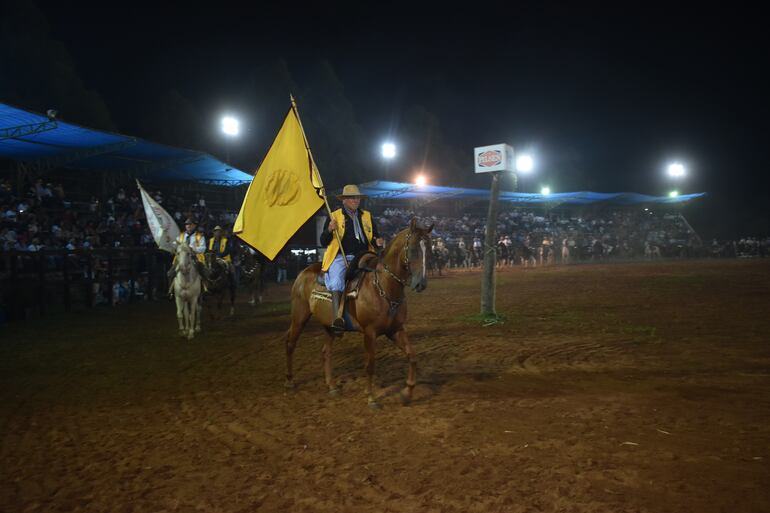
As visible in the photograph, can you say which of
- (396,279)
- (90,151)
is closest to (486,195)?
(90,151)

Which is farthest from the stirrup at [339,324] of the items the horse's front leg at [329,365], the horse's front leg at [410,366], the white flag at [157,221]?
the white flag at [157,221]

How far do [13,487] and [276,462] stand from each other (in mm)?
2134

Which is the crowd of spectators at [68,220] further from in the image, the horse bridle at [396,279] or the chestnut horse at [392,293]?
the horse bridle at [396,279]

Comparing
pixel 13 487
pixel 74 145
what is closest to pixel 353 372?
pixel 13 487

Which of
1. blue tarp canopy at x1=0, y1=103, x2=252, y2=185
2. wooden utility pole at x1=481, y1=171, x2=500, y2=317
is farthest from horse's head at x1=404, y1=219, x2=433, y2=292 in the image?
blue tarp canopy at x1=0, y1=103, x2=252, y2=185

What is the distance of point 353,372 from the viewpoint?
7.82 meters

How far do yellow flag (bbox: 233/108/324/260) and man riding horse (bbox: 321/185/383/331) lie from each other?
0.50 m

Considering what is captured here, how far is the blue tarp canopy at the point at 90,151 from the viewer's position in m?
15.8

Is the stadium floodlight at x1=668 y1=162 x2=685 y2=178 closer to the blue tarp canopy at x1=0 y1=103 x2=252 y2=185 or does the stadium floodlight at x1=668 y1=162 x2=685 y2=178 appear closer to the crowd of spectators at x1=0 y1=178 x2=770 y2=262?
the crowd of spectators at x1=0 y1=178 x2=770 y2=262

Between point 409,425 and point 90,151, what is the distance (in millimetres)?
19215

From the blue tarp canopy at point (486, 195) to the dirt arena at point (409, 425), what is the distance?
22544mm

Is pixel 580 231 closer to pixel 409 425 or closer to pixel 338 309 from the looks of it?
pixel 338 309

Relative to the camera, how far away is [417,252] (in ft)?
19.5

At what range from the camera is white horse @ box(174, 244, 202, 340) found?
36.3 ft
